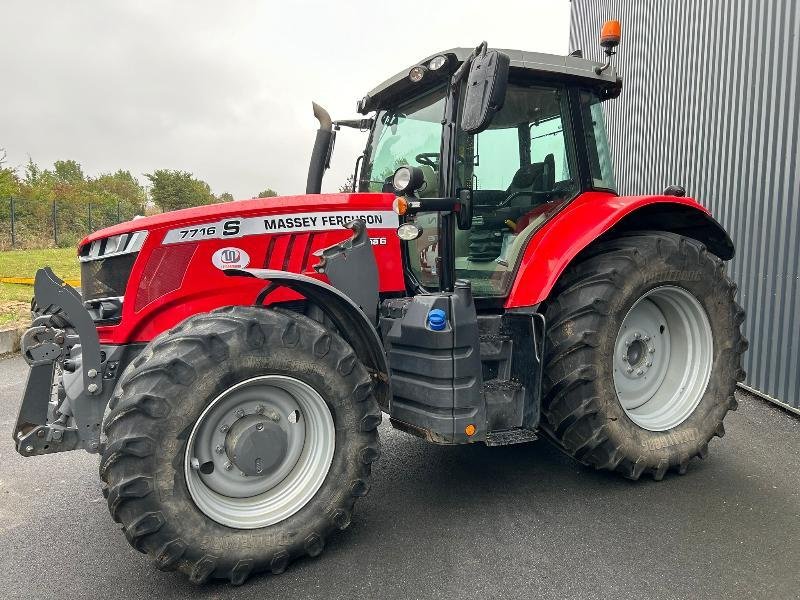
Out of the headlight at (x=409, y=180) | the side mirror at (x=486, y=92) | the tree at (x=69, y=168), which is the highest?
the tree at (x=69, y=168)

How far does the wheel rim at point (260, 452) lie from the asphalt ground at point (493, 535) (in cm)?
32

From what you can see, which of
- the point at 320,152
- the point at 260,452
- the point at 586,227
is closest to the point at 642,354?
the point at 586,227

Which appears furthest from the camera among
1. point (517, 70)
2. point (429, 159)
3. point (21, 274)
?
point (21, 274)

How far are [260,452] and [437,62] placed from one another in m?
2.21

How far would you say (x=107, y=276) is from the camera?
2.99 metres

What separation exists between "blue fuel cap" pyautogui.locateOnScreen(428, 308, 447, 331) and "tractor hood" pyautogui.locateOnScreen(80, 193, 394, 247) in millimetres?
674

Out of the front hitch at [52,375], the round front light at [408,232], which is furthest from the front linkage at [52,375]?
the round front light at [408,232]

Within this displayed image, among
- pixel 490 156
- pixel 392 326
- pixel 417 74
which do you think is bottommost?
pixel 392 326

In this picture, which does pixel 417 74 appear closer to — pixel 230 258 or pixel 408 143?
pixel 408 143

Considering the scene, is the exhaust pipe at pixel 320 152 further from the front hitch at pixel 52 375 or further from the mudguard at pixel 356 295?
the front hitch at pixel 52 375

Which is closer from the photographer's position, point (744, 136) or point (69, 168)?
point (744, 136)

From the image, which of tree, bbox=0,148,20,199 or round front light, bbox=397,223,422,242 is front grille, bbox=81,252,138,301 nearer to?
round front light, bbox=397,223,422,242

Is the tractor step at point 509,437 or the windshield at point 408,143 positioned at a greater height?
the windshield at point 408,143

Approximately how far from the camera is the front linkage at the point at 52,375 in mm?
2625
